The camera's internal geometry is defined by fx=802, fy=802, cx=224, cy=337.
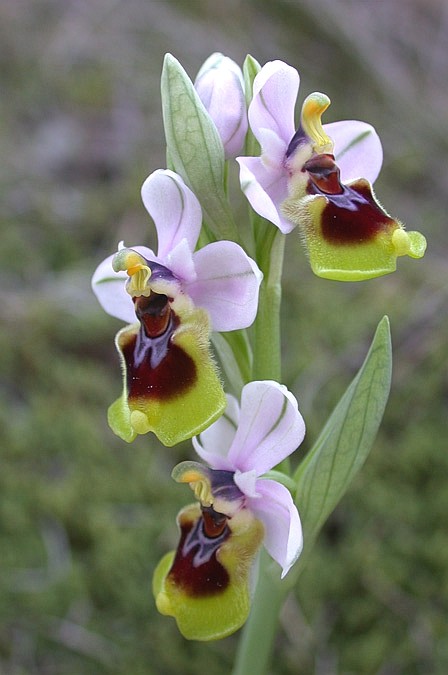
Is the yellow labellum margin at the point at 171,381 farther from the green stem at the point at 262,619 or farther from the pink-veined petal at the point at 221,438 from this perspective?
the green stem at the point at 262,619

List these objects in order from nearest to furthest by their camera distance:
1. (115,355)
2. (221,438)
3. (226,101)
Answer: (226,101) < (221,438) < (115,355)

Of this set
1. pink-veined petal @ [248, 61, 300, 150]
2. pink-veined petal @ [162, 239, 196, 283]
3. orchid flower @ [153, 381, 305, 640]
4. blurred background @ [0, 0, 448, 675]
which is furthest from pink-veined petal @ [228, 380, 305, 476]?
blurred background @ [0, 0, 448, 675]

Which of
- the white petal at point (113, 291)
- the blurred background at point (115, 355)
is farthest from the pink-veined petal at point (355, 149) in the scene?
the blurred background at point (115, 355)

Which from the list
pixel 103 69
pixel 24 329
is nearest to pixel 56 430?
pixel 24 329

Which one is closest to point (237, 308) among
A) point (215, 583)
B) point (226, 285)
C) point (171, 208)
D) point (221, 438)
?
point (226, 285)

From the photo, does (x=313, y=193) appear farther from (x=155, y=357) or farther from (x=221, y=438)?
(x=221, y=438)
